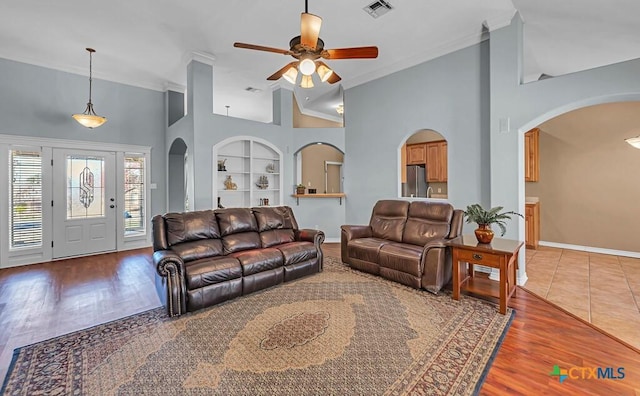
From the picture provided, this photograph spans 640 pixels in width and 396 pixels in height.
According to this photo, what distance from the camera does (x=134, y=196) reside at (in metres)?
5.93

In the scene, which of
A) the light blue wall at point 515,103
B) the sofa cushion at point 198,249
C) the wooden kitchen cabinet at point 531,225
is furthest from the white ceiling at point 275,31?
the sofa cushion at point 198,249

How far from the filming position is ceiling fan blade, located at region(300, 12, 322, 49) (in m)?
2.41

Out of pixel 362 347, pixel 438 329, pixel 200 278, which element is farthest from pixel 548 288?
pixel 200 278

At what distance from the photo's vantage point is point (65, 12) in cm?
357

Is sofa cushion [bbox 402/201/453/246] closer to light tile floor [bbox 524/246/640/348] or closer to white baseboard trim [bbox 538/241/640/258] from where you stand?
light tile floor [bbox 524/246/640/348]

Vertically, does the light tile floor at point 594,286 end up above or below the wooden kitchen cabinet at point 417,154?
below

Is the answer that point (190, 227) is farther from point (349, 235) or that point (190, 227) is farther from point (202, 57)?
point (202, 57)

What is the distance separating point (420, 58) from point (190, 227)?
4.54 m

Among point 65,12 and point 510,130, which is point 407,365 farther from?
point 65,12

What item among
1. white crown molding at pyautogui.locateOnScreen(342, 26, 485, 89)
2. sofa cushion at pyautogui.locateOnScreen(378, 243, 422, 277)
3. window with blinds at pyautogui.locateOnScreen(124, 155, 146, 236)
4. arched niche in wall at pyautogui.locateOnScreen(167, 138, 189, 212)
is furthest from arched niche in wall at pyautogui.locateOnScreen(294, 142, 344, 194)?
sofa cushion at pyautogui.locateOnScreen(378, 243, 422, 277)

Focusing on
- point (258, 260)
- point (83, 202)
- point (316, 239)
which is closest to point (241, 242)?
point (258, 260)

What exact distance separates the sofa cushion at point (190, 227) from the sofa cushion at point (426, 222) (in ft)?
8.69

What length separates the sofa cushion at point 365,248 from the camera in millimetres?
3783

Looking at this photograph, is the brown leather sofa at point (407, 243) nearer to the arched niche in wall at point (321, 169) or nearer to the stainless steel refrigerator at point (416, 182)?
the stainless steel refrigerator at point (416, 182)
